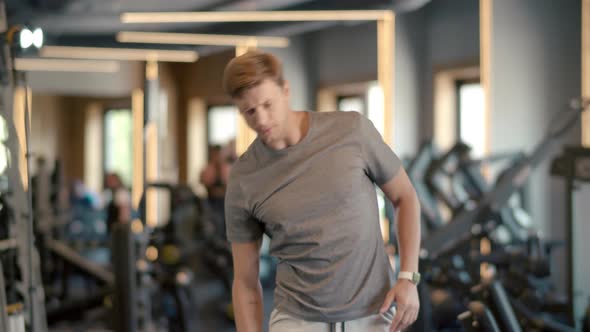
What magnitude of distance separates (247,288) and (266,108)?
469mm

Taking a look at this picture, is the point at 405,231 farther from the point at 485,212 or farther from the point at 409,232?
the point at 485,212

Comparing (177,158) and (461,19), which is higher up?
(461,19)

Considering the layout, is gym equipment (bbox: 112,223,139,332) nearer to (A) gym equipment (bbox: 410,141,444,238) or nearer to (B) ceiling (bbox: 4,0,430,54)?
(B) ceiling (bbox: 4,0,430,54)

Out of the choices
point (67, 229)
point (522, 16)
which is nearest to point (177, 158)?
point (67, 229)

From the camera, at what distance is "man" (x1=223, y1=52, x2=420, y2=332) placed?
1.64 m

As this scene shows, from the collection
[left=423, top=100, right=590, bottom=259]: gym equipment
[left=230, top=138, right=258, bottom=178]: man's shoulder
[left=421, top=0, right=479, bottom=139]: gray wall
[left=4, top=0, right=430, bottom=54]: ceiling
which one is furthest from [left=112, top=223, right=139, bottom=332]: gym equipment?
[left=230, top=138, right=258, bottom=178]: man's shoulder

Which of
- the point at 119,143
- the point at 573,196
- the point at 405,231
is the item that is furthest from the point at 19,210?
the point at 119,143

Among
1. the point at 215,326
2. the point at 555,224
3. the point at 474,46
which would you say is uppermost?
the point at 474,46

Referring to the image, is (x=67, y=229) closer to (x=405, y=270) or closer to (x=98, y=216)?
(x=98, y=216)

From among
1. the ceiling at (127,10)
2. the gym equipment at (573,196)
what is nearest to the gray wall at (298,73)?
the ceiling at (127,10)

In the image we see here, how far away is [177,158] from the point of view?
816 centimetres

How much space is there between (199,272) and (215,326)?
172cm

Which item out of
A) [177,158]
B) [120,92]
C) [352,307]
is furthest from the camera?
[120,92]

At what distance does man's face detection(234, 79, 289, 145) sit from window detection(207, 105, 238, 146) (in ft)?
19.5
